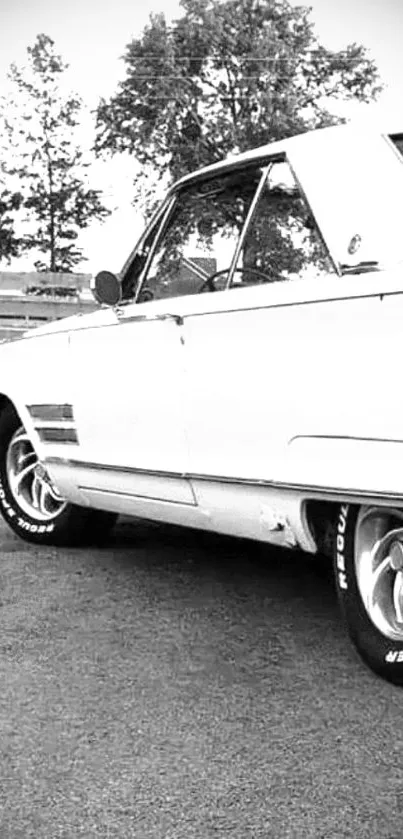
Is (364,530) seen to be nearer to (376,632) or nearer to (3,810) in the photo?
(376,632)

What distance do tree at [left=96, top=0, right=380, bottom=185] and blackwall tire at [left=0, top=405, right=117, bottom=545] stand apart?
3987 centimetres

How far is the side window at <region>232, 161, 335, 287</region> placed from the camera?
11.8 ft

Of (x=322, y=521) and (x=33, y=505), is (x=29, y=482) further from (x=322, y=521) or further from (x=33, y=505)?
(x=322, y=521)

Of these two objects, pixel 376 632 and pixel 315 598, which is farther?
pixel 315 598

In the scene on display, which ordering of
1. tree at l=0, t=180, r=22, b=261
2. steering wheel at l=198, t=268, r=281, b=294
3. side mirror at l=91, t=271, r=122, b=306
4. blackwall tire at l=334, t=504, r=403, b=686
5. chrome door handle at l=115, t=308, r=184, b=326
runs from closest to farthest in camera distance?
blackwall tire at l=334, t=504, r=403, b=686, steering wheel at l=198, t=268, r=281, b=294, chrome door handle at l=115, t=308, r=184, b=326, side mirror at l=91, t=271, r=122, b=306, tree at l=0, t=180, r=22, b=261

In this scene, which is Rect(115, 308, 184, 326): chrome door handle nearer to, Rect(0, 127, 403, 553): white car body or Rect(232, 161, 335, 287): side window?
Rect(0, 127, 403, 553): white car body

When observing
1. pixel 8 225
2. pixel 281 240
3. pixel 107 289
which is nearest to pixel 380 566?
pixel 281 240

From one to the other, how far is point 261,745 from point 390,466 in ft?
2.80

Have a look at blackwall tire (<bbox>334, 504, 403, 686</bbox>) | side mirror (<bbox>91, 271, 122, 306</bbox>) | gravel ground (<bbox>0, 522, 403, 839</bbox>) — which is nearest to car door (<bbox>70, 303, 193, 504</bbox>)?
side mirror (<bbox>91, 271, 122, 306</bbox>)

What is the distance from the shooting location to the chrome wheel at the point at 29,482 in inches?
223

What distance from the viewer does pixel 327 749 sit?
118 inches

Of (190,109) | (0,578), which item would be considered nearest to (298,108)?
(190,109)

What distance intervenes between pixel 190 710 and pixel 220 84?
4649 centimetres

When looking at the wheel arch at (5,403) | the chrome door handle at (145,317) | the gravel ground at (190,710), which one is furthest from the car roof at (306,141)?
the wheel arch at (5,403)
